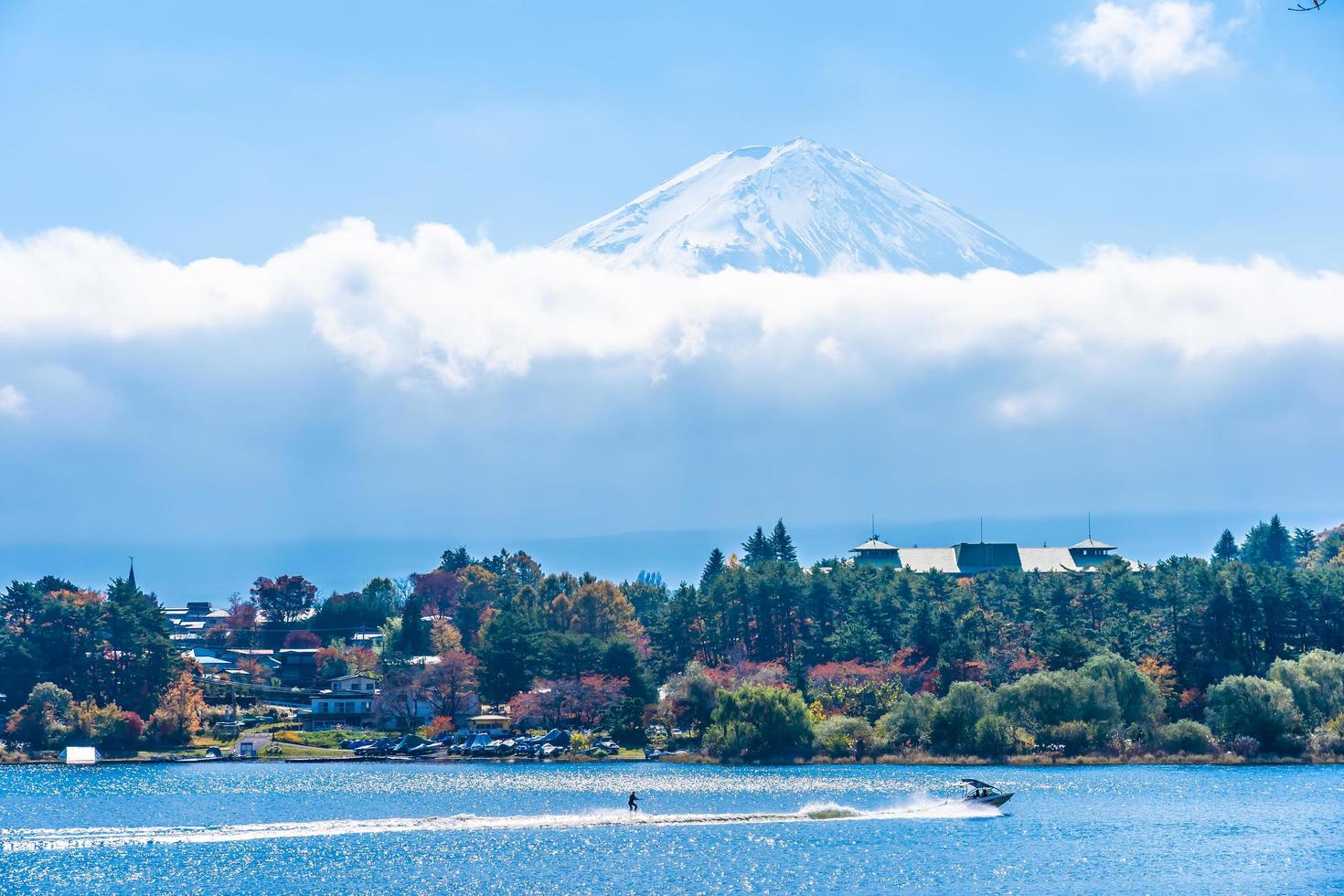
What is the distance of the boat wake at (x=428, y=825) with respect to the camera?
7319 cm

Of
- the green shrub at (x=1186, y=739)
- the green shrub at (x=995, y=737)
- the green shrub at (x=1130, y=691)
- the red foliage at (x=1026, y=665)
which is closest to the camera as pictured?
the green shrub at (x=995, y=737)

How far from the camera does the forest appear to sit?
10181 cm

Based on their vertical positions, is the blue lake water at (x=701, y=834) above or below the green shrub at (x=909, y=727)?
below

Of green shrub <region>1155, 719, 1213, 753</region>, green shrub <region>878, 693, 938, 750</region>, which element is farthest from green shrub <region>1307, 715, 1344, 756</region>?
green shrub <region>878, 693, 938, 750</region>

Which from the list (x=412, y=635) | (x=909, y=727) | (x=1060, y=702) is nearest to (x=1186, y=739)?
(x=1060, y=702)

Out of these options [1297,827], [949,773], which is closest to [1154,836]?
[1297,827]

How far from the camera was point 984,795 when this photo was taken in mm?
79750

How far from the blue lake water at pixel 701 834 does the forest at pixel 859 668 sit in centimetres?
559

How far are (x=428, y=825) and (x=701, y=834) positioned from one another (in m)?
12.9

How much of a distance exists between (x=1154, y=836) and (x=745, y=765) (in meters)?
37.5

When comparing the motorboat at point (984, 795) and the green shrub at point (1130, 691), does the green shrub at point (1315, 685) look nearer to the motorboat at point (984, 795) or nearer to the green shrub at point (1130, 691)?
the green shrub at point (1130, 691)

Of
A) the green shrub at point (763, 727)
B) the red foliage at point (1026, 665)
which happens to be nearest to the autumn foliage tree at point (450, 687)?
the green shrub at point (763, 727)

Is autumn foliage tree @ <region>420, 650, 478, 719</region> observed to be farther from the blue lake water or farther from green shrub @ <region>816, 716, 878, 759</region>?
green shrub @ <region>816, 716, 878, 759</region>

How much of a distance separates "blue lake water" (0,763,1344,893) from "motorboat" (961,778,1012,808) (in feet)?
3.25
